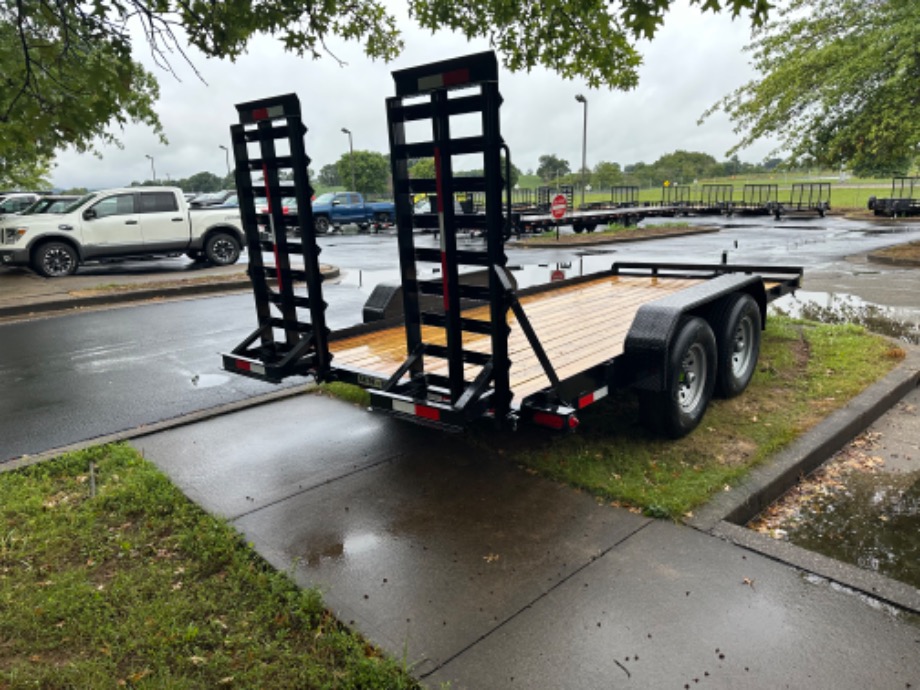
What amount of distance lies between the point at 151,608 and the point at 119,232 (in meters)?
14.2

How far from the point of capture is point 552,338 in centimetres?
531

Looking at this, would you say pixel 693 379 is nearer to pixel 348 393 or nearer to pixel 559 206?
pixel 348 393

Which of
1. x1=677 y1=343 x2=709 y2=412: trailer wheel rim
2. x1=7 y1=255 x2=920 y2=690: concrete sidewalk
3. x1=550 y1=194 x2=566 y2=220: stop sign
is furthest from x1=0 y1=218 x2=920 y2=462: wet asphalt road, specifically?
x1=677 y1=343 x2=709 y2=412: trailer wheel rim

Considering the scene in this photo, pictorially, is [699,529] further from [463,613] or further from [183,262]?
[183,262]

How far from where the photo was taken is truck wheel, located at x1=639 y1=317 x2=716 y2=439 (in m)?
4.45

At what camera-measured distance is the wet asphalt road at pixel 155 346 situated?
599 centimetres

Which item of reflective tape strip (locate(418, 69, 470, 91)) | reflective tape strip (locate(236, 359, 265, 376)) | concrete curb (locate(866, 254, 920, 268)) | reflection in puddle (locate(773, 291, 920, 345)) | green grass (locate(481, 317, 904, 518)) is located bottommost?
concrete curb (locate(866, 254, 920, 268))

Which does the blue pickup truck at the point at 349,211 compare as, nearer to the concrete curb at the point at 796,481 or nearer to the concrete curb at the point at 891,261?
the concrete curb at the point at 891,261

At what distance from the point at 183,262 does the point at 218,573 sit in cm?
1640

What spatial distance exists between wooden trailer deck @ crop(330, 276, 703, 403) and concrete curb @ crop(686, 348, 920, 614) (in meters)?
1.16

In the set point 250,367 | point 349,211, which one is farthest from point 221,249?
point 349,211

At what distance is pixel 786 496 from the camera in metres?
4.30

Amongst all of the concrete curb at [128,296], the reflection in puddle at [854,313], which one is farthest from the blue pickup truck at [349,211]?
the reflection in puddle at [854,313]

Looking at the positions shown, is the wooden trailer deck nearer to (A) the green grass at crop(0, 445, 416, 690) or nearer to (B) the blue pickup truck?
(A) the green grass at crop(0, 445, 416, 690)
